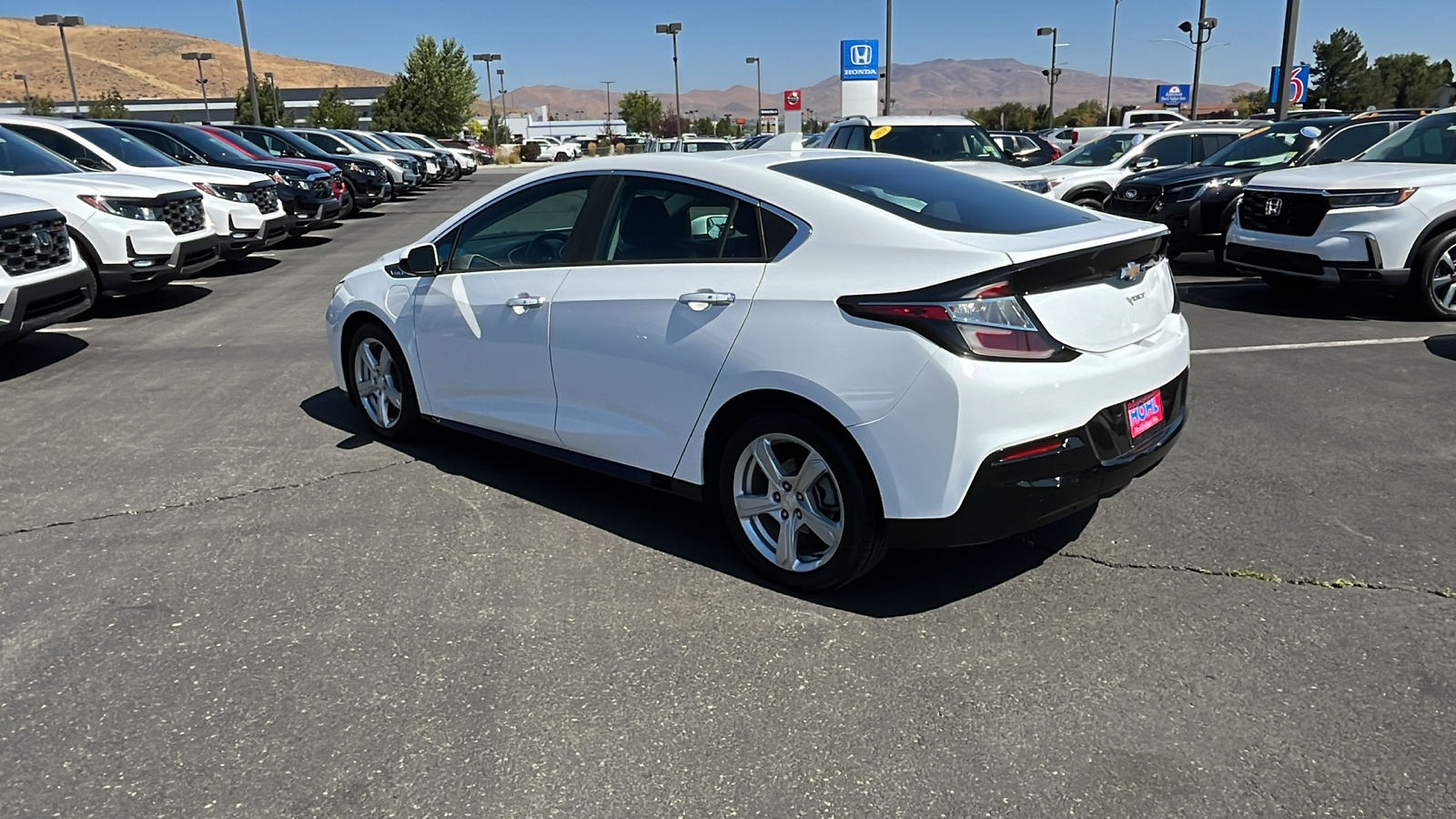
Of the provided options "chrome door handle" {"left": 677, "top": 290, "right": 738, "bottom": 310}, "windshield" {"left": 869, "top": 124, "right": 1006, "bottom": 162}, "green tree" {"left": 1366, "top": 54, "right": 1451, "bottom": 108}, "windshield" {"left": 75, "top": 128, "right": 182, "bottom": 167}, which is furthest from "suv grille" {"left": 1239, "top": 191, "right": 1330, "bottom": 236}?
"green tree" {"left": 1366, "top": 54, "right": 1451, "bottom": 108}

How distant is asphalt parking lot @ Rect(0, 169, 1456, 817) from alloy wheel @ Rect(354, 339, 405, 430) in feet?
0.63

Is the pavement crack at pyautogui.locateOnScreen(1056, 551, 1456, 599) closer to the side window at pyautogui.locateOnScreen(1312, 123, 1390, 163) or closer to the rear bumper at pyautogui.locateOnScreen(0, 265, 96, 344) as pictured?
the rear bumper at pyautogui.locateOnScreen(0, 265, 96, 344)

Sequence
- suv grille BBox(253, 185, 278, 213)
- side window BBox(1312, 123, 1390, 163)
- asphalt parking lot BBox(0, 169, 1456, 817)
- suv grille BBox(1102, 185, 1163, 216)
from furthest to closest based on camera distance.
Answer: suv grille BBox(253, 185, 278, 213), suv grille BBox(1102, 185, 1163, 216), side window BBox(1312, 123, 1390, 163), asphalt parking lot BBox(0, 169, 1456, 817)

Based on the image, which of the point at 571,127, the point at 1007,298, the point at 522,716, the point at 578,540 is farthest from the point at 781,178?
the point at 571,127

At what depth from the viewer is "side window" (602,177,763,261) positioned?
397 centimetres

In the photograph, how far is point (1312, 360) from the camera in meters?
7.34

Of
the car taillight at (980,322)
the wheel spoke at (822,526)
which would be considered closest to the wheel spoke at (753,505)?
the wheel spoke at (822,526)

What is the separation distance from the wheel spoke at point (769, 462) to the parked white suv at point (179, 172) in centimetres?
963

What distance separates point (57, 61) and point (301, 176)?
153 meters

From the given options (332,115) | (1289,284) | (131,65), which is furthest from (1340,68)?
(131,65)

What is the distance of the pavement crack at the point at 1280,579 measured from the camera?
378cm

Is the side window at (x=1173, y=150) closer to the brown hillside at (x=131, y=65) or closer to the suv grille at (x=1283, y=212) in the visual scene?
the suv grille at (x=1283, y=212)

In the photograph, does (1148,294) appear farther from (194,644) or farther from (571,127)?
(571,127)

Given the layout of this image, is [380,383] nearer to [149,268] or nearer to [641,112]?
[149,268]
